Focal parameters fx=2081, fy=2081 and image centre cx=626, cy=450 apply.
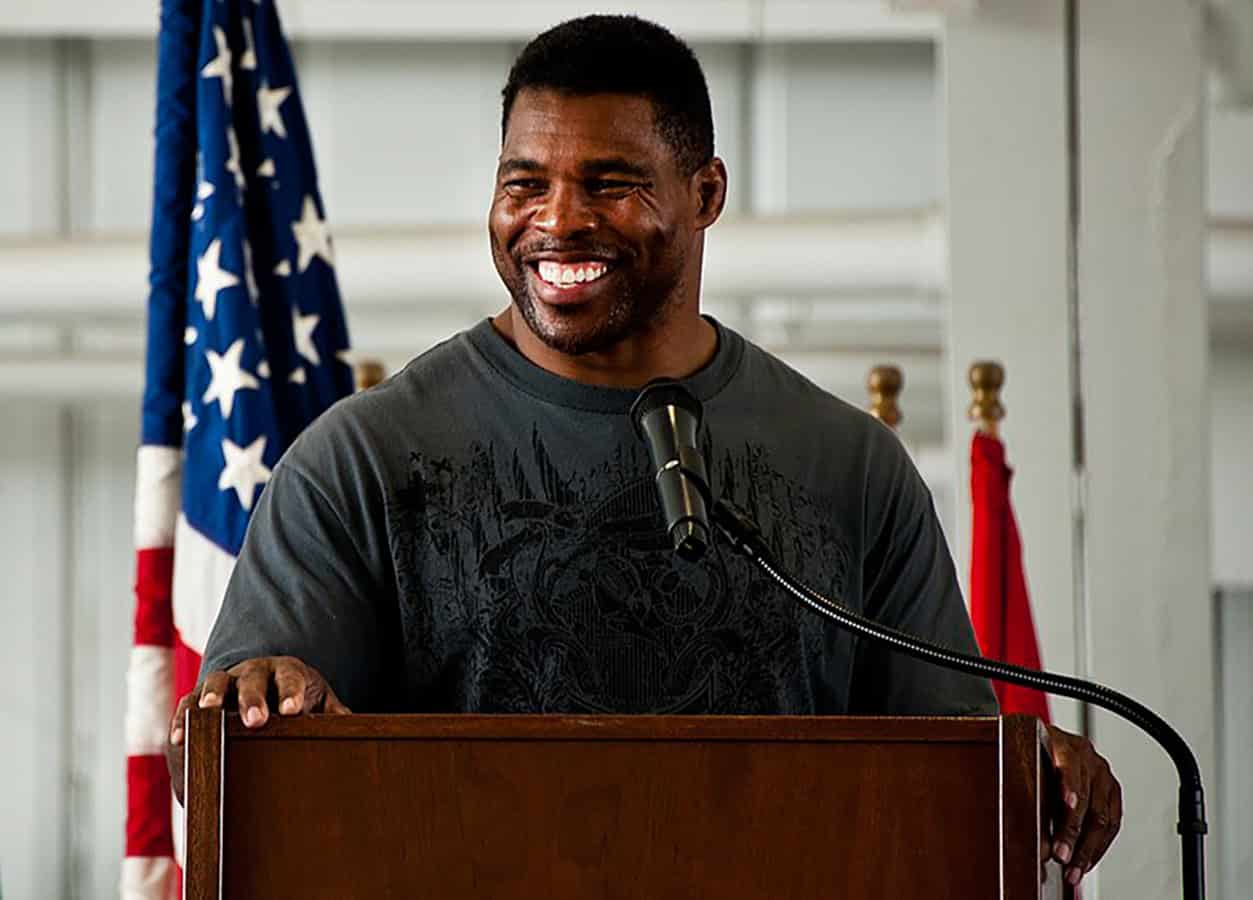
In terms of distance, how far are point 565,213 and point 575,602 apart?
39cm

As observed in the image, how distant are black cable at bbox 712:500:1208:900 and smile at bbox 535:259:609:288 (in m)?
0.52

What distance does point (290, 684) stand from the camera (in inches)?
64.4

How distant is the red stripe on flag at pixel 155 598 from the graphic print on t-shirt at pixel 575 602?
110 centimetres

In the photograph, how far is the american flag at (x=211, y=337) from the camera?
3006mm

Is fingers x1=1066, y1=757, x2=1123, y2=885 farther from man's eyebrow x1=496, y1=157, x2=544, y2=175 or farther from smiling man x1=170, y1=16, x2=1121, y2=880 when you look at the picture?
man's eyebrow x1=496, y1=157, x2=544, y2=175

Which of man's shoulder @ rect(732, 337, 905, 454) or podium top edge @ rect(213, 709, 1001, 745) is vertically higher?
man's shoulder @ rect(732, 337, 905, 454)

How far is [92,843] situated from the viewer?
621cm

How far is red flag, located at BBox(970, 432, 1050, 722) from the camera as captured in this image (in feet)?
11.1

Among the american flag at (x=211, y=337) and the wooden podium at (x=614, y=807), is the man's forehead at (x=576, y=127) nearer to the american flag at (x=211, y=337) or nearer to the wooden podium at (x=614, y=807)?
the wooden podium at (x=614, y=807)

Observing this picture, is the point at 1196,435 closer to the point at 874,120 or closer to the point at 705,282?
the point at 705,282

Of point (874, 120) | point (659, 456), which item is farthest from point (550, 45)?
point (874, 120)

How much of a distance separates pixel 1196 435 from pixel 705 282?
1348 millimetres

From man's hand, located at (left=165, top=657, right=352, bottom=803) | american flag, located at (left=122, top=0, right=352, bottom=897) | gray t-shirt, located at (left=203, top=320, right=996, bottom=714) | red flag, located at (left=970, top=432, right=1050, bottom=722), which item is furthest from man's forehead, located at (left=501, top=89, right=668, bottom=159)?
red flag, located at (left=970, top=432, right=1050, bottom=722)

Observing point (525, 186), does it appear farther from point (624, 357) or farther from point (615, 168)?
point (624, 357)
